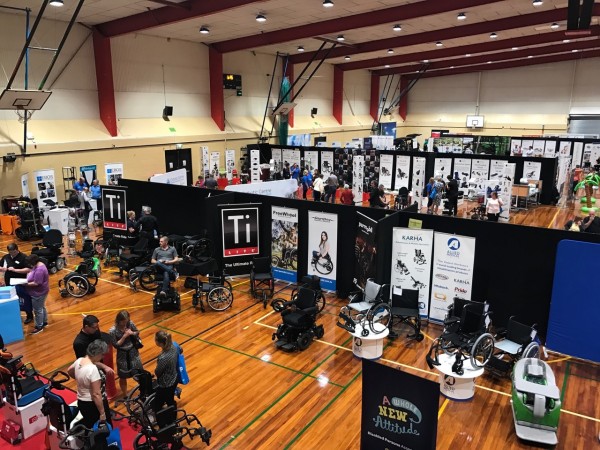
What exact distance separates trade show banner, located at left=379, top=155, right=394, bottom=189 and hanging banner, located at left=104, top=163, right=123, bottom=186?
35.1 feet

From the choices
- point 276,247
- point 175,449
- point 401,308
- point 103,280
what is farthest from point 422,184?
point 175,449

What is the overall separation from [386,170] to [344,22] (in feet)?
21.4

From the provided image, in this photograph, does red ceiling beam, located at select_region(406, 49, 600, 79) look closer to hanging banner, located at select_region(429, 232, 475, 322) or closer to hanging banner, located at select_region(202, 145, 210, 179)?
hanging banner, located at select_region(202, 145, 210, 179)

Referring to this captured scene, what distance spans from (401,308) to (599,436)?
3.27m

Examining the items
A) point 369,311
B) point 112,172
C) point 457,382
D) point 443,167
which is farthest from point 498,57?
point 457,382

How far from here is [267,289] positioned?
991 cm

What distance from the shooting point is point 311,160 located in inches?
827

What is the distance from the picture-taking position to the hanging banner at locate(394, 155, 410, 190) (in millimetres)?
19312

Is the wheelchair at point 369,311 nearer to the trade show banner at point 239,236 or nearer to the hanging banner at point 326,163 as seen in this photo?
the trade show banner at point 239,236

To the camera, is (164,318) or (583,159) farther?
(583,159)

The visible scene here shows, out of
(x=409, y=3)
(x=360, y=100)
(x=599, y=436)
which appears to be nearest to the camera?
(x=599, y=436)

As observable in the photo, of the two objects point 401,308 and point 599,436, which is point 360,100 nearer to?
point 401,308

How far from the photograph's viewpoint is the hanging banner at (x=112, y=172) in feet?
54.9

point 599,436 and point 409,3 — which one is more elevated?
point 409,3
